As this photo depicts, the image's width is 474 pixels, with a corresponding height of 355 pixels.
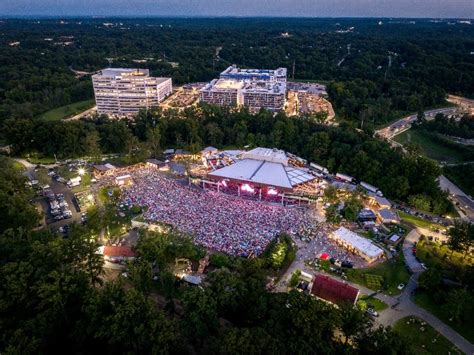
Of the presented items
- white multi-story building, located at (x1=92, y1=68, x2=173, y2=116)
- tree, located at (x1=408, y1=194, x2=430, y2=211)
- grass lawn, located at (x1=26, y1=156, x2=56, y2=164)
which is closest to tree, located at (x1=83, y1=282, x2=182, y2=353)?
tree, located at (x1=408, y1=194, x2=430, y2=211)

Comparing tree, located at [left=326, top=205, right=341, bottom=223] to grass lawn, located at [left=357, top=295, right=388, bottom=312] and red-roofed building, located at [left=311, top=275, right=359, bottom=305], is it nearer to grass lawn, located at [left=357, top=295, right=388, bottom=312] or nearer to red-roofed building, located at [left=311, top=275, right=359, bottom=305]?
red-roofed building, located at [left=311, top=275, right=359, bottom=305]

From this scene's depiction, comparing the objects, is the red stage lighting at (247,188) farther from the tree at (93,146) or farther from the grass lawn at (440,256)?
the tree at (93,146)

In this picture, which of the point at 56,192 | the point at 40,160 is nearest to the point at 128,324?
the point at 56,192

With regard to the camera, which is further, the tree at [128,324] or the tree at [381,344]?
the tree at [128,324]

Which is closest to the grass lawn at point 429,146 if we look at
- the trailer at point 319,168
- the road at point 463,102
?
the road at point 463,102

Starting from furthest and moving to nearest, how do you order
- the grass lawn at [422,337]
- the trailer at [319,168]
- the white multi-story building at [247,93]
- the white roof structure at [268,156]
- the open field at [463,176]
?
the white multi-story building at [247,93], the trailer at [319,168], the white roof structure at [268,156], the open field at [463,176], the grass lawn at [422,337]

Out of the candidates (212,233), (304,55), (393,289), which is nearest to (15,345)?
(212,233)

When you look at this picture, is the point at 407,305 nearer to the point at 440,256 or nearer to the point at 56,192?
the point at 440,256

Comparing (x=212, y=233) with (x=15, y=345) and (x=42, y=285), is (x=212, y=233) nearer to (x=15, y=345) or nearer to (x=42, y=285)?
(x=42, y=285)
